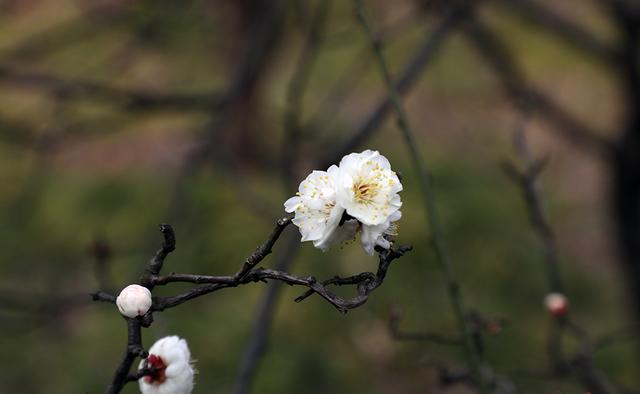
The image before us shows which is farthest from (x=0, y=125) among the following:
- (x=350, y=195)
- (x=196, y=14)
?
(x=350, y=195)

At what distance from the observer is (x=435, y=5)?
324 centimetres

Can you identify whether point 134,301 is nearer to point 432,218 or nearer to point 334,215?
point 334,215

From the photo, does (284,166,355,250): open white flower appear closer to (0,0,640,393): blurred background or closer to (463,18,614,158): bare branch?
(0,0,640,393): blurred background

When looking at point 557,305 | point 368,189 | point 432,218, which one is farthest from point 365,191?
point 557,305

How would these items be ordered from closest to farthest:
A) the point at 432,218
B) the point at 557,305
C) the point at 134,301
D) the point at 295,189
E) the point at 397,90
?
the point at 134,301 → the point at 432,218 → the point at 557,305 → the point at 397,90 → the point at 295,189

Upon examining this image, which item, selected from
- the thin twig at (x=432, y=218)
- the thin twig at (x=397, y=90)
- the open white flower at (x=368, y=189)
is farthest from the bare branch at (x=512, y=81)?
the open white flower at (x=368, y=189)

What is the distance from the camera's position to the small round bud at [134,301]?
999 millimetres

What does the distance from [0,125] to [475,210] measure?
10.9 ft

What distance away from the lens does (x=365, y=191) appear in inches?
44.1

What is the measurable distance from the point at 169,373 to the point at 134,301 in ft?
0.68

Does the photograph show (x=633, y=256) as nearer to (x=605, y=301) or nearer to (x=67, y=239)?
(x=605, y=301)

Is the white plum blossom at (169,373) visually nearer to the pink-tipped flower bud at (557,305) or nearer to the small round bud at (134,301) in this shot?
the small round bud at (134,301)

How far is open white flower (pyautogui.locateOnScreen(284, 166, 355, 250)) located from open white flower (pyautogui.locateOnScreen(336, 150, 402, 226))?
20 mm

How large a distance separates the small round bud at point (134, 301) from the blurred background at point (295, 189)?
2.67ft
